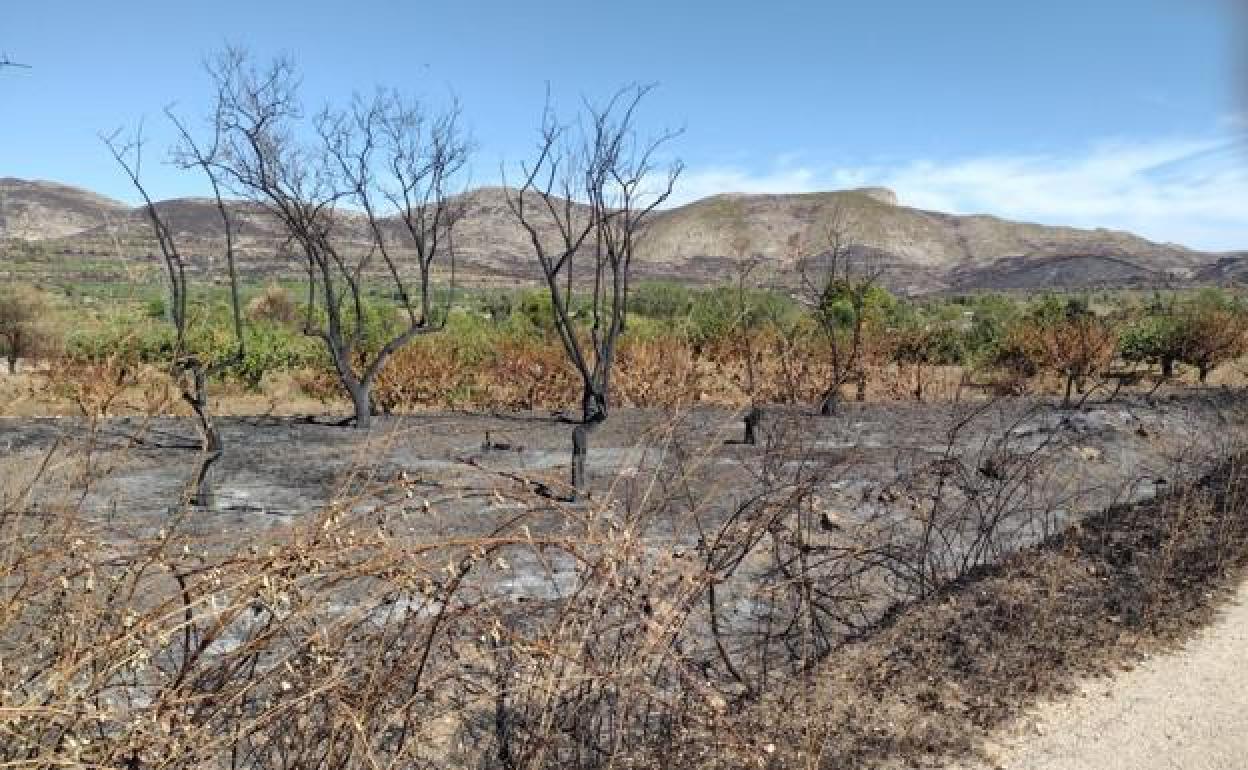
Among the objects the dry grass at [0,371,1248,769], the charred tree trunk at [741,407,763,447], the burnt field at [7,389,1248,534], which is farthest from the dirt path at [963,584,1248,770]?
the charred tree trunk at [741,407,763,447]

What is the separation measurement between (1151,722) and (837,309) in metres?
21.5

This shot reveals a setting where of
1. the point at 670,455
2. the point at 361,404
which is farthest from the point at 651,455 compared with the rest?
the point at 361,404

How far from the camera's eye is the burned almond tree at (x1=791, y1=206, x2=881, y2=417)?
1277cm

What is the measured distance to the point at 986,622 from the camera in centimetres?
599

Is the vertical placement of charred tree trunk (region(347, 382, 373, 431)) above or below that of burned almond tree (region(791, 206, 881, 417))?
below

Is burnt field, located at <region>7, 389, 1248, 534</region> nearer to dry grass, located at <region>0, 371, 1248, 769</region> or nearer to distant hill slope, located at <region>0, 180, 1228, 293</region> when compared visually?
dry grass, located at <region>0, 371, 1248, 769</region>

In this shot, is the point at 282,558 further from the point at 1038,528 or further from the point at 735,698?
the point at 1038,528

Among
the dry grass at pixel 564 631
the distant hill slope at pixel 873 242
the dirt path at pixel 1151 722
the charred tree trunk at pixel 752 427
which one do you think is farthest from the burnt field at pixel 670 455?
the distant hill slope at pixel 873 242

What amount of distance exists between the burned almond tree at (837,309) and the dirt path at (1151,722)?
2.41 m

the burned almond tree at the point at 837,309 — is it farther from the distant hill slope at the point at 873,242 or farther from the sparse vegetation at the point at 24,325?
the distant hill slope at the point at 873,242

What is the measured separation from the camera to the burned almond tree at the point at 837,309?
12.8 metres

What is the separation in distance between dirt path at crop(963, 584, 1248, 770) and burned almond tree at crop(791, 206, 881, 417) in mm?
2408

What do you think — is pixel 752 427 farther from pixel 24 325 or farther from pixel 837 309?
pixel 24 325

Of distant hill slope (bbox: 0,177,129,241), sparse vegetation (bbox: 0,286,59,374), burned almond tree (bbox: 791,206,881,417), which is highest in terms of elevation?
distant hill slope (bbox: 0,177,129,241)
